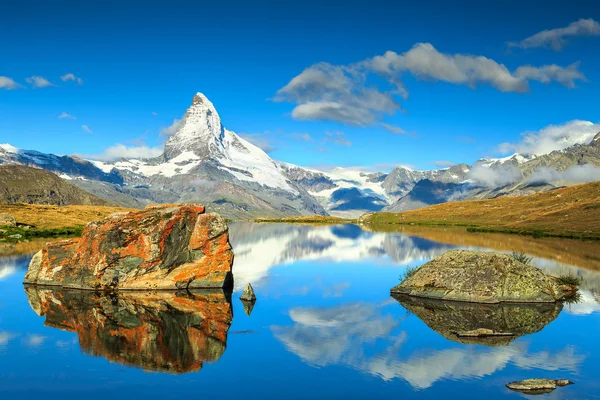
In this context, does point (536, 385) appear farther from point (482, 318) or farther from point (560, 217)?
point (560, 217)

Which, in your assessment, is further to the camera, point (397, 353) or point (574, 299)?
point (574, 299)

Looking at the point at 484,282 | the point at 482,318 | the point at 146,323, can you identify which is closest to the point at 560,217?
the point at 484,282

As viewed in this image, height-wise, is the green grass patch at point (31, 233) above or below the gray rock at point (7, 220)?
below

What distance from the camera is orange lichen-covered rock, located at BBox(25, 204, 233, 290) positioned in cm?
4309

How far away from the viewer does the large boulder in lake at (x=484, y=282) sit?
38094mm

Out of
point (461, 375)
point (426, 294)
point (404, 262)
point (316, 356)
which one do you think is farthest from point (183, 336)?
point (404, 262)

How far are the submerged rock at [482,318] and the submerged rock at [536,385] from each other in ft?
18.8

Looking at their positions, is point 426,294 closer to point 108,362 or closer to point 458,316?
point 458,316

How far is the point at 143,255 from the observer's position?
43.3 meters

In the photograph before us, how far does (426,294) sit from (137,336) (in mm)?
23076

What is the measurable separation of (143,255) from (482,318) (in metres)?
27.7

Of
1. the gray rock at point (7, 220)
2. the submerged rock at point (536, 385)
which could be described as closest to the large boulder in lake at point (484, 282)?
the submerged rock at point (536, 385)

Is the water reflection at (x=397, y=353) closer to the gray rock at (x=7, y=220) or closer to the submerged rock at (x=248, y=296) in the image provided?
the submerged rock at (x=248, y=296)

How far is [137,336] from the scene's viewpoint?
27922mm
